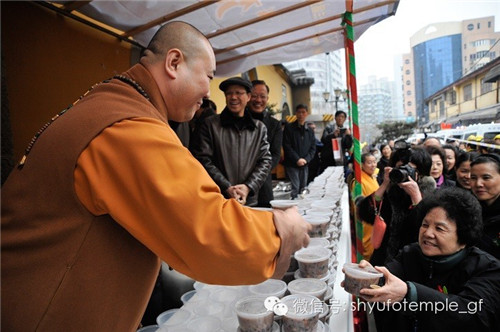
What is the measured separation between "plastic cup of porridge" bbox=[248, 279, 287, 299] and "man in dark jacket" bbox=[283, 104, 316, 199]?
4079mm

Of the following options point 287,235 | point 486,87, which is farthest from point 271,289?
point 486,87

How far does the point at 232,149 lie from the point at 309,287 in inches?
72.6

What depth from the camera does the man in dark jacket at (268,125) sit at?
3.58 m

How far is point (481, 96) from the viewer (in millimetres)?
19344

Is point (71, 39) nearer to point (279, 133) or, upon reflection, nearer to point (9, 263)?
point (279, 133)

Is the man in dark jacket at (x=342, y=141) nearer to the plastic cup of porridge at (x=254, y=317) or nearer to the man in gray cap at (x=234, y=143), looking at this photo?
the man in gray cap at (x=234, y=143)

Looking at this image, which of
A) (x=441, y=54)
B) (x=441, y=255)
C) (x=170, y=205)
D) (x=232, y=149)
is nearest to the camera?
(x=170, y=205)

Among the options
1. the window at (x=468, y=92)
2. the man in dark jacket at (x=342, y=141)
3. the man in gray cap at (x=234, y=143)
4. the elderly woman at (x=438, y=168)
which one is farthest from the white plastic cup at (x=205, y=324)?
the window at (x=468, y=92)

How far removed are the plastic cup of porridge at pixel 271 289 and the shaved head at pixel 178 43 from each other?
940 mm

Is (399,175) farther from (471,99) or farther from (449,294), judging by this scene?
(471,99)

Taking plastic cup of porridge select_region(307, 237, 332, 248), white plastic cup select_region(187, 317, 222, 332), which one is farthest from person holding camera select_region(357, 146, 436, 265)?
white plastic cup select_region(187, 317, 222, 332)

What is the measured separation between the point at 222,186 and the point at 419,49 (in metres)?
53.9

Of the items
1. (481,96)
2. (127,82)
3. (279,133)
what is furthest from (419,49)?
(127,82)

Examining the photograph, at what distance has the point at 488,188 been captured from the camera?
2.34m
